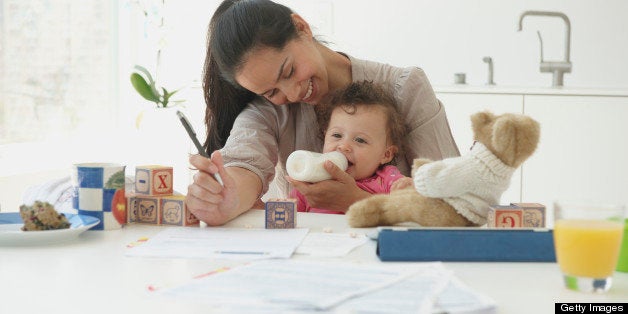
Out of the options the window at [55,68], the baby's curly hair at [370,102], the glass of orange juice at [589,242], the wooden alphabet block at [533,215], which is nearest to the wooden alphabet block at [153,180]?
the baby's curly hair at [370,102]

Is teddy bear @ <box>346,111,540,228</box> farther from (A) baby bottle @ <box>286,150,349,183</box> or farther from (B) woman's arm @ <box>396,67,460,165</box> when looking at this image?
(B) woman's arm @ <box>396,67,460,165</box>

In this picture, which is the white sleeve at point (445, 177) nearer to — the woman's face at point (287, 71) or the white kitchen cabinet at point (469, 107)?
the woman's face at point (287, 71)

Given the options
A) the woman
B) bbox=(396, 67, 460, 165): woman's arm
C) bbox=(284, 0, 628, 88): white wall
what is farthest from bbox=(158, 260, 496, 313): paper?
bbox=(284, 0, 628, 88): white wall

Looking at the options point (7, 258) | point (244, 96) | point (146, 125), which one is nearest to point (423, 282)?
point (7, 258)

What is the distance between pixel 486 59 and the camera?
12.6 feet

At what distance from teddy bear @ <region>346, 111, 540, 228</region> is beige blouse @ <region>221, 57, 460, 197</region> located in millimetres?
571

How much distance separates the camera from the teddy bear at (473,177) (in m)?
1.23

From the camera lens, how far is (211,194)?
1.45m

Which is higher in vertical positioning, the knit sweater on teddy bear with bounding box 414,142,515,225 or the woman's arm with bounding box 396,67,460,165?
the woman's arm with bounding box 396,67,460,165

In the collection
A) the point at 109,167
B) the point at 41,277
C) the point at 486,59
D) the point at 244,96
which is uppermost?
the point at 486,59

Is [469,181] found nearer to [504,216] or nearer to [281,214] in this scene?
[504,216]

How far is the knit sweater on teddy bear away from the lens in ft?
4.17

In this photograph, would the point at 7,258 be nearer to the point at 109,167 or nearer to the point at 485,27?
the point at 109,167

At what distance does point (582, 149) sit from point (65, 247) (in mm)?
2516
